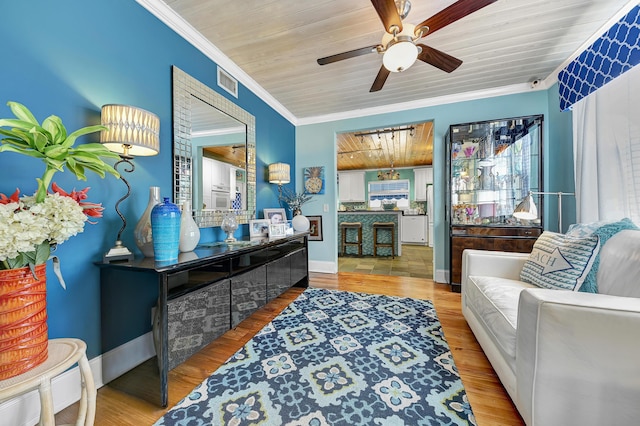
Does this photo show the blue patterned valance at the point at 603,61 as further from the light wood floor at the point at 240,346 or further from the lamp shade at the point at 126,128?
the lamp shade at the point at 126,128

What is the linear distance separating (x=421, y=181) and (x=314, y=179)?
Result: 513cm

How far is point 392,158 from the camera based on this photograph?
6777 mm

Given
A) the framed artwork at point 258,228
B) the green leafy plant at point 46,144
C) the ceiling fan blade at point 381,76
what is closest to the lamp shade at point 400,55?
the ceiling fan blade at point 381,76

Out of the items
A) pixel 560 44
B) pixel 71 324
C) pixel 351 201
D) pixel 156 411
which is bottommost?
pixel 156 411

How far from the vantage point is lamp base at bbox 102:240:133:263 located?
1330mm

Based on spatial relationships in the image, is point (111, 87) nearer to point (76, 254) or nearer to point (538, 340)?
point (76, 254)

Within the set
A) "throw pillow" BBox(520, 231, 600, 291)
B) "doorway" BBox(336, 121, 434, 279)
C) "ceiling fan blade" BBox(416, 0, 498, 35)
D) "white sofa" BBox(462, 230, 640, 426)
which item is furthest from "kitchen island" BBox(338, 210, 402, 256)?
"white sofa" BBox(462, 230, 640, 426)

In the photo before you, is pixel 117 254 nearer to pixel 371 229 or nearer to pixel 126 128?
pixel 126 128

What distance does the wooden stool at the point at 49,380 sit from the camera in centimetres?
74

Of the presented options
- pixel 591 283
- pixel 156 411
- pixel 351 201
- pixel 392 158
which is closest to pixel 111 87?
pixel 156 411

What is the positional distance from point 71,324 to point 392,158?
6.88 metres

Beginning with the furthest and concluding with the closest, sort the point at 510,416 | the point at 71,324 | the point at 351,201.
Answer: the point at 351,201 → the point at 71,324 → the point at 510,416

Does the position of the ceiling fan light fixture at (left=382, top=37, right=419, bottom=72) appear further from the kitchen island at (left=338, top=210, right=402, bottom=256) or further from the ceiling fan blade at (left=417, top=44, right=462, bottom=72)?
the kitchen island at (left=338, top=210, right=402, bottom=256)

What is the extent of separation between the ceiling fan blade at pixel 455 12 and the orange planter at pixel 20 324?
2.41 metres
